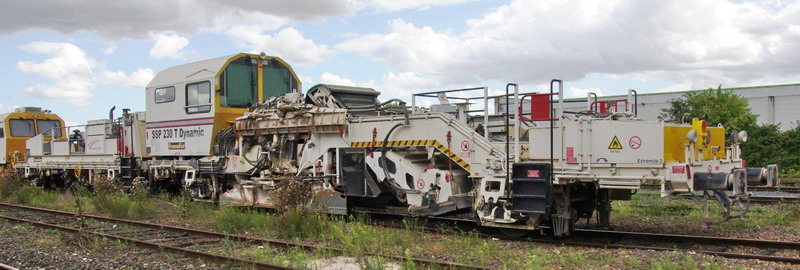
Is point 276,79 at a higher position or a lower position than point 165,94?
higher

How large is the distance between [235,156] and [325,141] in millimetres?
2560

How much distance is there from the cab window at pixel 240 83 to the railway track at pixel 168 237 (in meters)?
3.27

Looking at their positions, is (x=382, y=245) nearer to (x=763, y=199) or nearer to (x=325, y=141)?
(x=325, y=141)

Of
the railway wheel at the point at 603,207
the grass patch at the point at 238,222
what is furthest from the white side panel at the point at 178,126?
the railway wheel at the point at 603,207

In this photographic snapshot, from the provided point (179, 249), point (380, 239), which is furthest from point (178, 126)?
point (380, 239)

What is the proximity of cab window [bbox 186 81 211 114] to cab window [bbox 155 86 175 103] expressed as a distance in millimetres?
589

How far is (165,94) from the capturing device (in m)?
14.5

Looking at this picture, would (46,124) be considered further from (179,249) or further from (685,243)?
(685,243)

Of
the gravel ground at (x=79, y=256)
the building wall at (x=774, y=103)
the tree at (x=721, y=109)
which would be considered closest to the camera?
the gravel ground at (x=79, y=256)

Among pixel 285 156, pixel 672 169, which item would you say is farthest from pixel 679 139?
pixel 285 156

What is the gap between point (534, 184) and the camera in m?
8.61

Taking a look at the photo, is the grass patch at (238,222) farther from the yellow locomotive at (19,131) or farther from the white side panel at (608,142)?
the yellow locomotive at (19,131)

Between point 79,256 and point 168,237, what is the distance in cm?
171

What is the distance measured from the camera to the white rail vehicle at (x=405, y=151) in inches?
328
